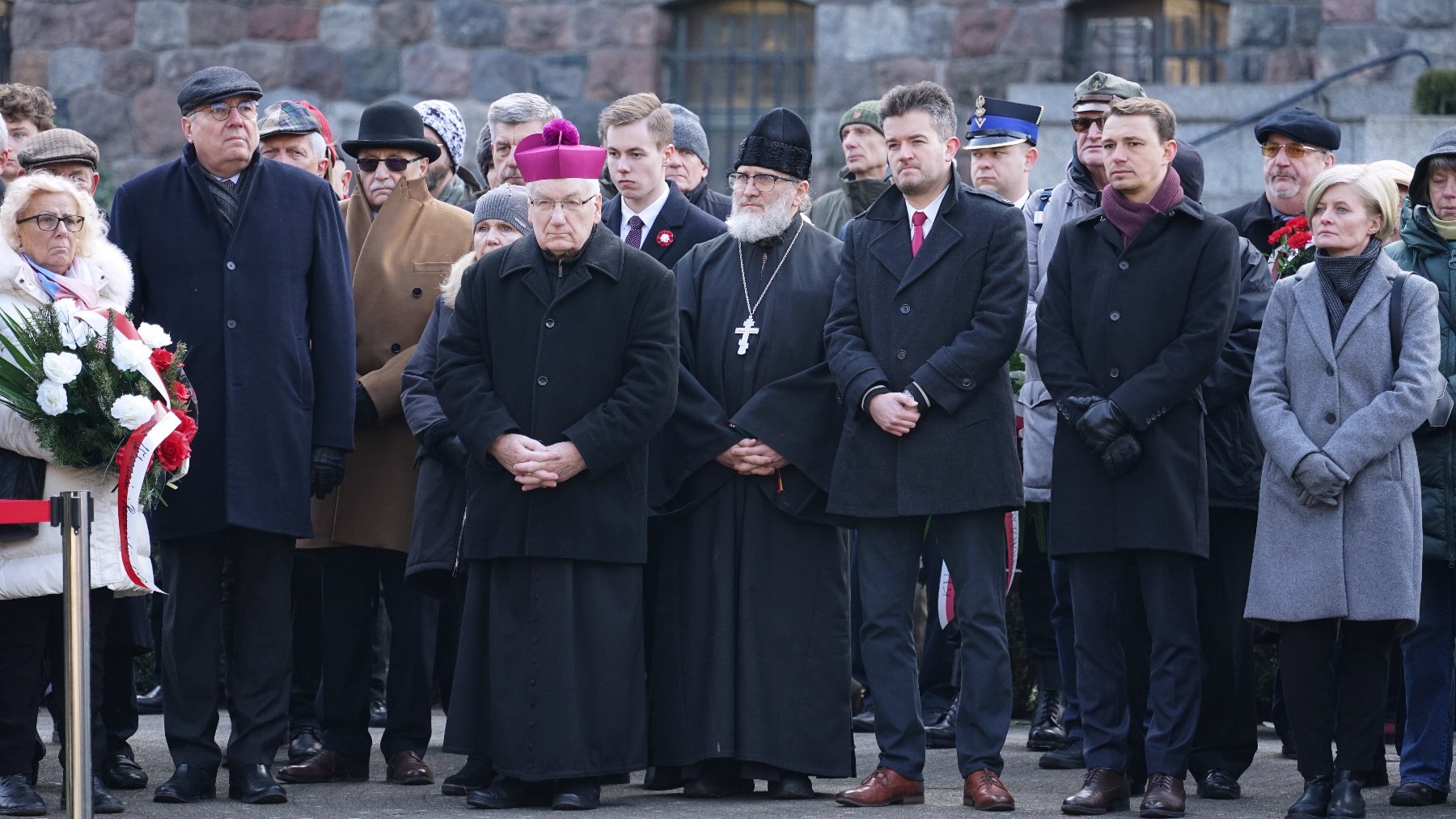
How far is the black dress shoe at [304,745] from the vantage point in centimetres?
764

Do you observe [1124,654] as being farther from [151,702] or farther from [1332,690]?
[151,702]

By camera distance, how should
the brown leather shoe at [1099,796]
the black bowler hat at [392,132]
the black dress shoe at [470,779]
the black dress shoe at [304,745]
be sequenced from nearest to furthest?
the brown leather shoe at [1099,796] → the black dress shoe at [470,779] → the black dress shoe at [304,745] → the black bowler hat at [392,132]

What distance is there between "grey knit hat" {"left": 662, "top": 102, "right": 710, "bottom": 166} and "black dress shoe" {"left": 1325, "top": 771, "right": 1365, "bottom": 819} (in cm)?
355

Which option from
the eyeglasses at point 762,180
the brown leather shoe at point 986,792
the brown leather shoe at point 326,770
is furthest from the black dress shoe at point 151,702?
the brown leather shoe at point 986,792

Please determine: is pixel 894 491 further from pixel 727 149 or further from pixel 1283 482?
pixel 727 149

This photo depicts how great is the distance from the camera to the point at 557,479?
21.7 feet

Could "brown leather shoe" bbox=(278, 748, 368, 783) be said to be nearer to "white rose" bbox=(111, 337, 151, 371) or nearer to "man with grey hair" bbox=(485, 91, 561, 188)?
"white rose" bbox=(111, 337, 151, 371)

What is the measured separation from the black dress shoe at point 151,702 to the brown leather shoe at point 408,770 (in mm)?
2135

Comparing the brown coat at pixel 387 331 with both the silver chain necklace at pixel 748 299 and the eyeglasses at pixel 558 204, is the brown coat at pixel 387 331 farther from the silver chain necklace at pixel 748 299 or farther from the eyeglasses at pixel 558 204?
the silver chain necklace at pixel 748 299

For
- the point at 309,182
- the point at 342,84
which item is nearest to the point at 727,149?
the point at 342,84

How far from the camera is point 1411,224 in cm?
698

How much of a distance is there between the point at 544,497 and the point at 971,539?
1.33m

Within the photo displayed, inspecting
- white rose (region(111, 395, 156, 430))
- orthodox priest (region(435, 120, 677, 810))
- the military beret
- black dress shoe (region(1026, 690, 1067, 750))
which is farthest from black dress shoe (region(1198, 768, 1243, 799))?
the military beret

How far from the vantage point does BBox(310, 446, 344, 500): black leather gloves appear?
6.97m
